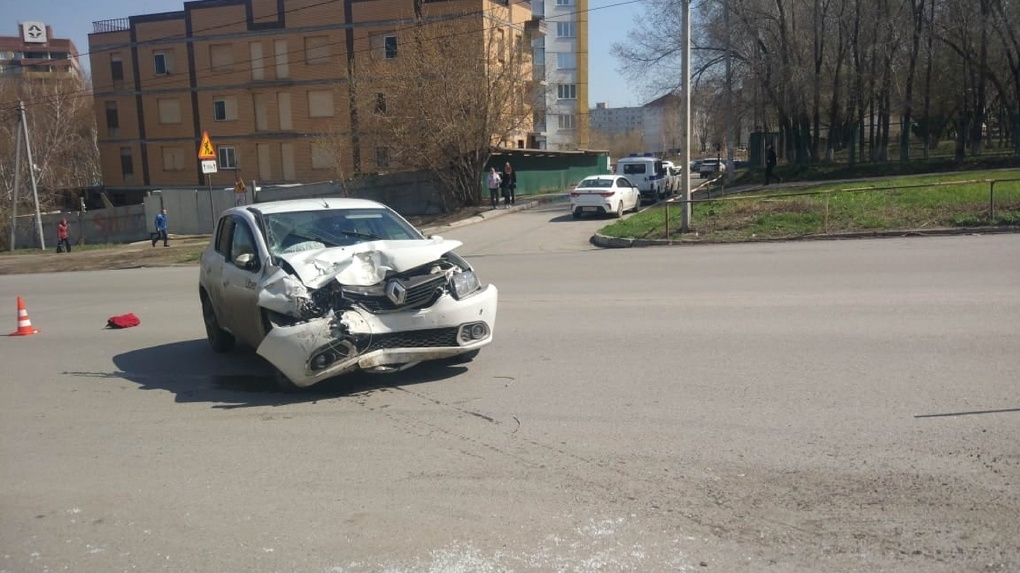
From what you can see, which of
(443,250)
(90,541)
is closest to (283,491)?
(90,541)

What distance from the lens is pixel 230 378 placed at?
8.41m

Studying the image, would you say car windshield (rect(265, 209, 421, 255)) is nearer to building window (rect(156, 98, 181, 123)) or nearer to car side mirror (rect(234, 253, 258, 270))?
car side mirror (rect(234, 253, 258, 270))

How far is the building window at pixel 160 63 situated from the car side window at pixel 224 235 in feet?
175

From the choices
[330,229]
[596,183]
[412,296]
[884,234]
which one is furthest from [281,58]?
[412,296]

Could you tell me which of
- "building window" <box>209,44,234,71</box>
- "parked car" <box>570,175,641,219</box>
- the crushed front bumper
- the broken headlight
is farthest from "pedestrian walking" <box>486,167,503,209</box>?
"building window" <box>209,44,234,71</box>

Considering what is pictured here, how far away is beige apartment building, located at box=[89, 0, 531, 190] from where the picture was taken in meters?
51.1

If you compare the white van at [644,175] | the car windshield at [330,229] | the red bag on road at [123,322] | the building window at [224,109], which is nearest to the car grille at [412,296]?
the car windshield at [330,229]

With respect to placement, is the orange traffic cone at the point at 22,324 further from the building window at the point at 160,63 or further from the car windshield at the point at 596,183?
the building window at the point at 160,63

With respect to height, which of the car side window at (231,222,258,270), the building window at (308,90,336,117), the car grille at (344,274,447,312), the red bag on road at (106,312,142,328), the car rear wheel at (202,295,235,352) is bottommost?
the red bag on road at (106,312,142,328)

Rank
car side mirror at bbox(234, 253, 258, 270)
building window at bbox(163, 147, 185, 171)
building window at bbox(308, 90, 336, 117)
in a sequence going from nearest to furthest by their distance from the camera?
car side mirror at bbox(234, 253, 258, 270), building window at bbox(308, 90, 336, 117), building window at bbox(163, 147, 185, 171)

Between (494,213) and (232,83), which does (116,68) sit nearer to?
(232,83)

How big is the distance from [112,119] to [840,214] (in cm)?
5467

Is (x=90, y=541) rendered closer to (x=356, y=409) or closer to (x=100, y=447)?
(x=100, y=447)

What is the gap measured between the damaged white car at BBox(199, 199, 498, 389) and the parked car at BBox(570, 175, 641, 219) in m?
21.0
